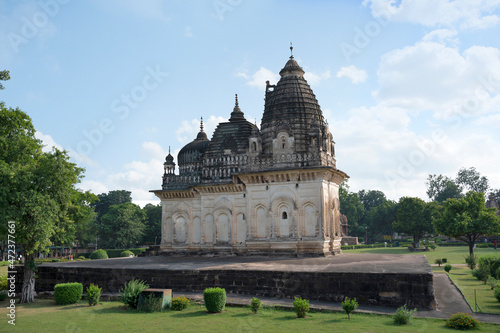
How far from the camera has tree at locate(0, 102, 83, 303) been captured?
19.7m

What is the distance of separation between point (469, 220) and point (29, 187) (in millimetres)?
35665

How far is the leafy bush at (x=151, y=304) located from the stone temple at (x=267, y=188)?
1145 centimetres

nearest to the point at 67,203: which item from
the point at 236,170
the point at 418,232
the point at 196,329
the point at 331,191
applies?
the point at 196,329

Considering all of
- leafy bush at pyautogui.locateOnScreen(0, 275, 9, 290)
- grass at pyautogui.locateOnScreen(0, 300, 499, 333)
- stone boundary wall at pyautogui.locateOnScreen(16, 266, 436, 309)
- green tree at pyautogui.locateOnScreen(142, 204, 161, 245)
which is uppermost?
green tree at pyautogui.locateOnScreen(142, 204, 161, 245)

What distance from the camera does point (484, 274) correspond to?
24281mm

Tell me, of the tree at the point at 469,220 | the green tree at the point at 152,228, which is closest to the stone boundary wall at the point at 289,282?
the tree at the point at 469,220

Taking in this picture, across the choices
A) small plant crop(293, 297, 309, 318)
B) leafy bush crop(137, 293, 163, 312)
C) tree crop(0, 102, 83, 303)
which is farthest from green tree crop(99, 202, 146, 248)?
small plant crop(293, 297, 309, 318)

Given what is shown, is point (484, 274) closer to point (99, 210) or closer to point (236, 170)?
point (236, 170)

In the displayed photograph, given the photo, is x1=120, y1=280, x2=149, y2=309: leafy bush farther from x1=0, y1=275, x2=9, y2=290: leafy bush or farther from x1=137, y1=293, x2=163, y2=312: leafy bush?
x1=0, y1=275, x2=9, y2=290: leafy bush

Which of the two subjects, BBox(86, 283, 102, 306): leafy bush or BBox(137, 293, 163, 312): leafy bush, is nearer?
BBox(137, 293, 163, 312): leafy bush

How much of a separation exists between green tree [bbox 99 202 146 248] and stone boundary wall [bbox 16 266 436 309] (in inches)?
1385

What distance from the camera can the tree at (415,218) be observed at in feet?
198

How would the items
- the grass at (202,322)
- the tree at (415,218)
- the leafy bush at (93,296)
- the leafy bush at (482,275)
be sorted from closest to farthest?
the grass at (202,322), the leafy bush at (93,296), the leafy bush at (482,275), the tree at (415,218)

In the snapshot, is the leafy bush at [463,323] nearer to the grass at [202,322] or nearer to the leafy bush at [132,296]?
the grass at [202,322]
